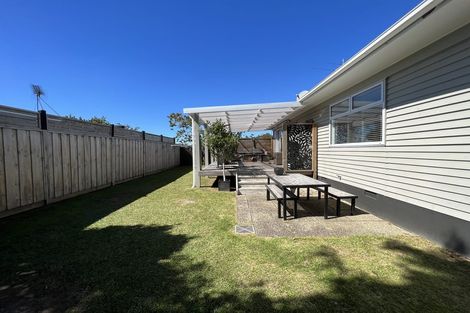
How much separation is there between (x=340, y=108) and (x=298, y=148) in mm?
2721

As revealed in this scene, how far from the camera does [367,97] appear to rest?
4926 mm

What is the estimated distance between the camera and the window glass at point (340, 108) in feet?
18.9

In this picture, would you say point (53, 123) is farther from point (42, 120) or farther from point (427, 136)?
point (427, 136)

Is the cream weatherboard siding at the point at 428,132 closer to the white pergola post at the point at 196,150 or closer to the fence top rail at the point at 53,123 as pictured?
the white pergola post at the point at 196,150

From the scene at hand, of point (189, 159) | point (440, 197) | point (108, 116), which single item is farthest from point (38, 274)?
point (108, 116)

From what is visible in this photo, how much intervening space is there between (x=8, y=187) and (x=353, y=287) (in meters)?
6.67

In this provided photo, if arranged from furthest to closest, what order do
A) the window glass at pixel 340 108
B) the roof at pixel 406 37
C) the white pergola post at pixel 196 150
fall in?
1. the white pergola post at pixel 196 150
2. the window glass at pixel 340 108
3. the roof at pixel 406 37

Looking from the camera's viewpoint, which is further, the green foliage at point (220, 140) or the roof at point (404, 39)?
the green foliage at point (220, 140)

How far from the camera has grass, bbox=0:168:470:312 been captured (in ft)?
6.43

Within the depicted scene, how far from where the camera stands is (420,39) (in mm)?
3162

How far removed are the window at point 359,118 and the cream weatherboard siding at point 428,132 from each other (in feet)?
0.74

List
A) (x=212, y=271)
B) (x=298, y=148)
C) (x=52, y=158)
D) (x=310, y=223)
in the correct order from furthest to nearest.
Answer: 1. (x=298, y=148)
2. (x=52, y=158)
3. (x=310, y=223)
4. (x=212, y=271)

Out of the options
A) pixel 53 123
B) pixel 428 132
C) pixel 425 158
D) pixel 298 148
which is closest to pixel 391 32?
pixel 428 132

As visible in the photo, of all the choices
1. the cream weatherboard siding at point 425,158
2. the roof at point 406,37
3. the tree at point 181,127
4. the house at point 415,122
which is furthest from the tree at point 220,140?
the tree at point 181,127
